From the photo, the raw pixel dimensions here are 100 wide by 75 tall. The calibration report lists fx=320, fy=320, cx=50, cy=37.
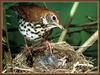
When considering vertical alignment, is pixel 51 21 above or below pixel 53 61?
above

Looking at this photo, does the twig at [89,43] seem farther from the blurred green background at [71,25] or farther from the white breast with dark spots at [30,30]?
the white breast with dark spots at [30,30]

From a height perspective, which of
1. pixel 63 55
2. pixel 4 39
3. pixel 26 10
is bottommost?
pixel 63 55

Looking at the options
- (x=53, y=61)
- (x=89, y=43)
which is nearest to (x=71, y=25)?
(x=89, y=43)

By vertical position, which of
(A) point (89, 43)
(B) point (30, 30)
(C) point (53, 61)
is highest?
(B) point (30, 30)

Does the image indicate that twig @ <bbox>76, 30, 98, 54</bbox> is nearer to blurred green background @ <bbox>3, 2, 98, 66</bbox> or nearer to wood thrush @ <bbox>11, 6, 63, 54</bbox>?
blurred green background @ <bbox>3, 2, 98, 66</bbox>

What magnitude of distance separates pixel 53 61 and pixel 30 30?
0.29 metres

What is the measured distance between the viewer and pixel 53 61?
2.41 m

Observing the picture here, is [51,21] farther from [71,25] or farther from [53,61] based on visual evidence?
[53,61]

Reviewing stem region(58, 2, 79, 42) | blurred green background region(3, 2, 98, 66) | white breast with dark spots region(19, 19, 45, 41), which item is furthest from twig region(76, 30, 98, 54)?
white breast with dark spots region(19, 19, 45, 41)

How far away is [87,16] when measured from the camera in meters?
2.41

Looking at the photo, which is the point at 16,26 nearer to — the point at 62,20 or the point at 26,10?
the point at 26,10

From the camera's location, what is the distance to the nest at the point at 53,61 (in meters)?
2.40

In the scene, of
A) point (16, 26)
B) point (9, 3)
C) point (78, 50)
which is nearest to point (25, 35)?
point (16, 26)

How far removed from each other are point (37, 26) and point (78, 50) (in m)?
0.36
